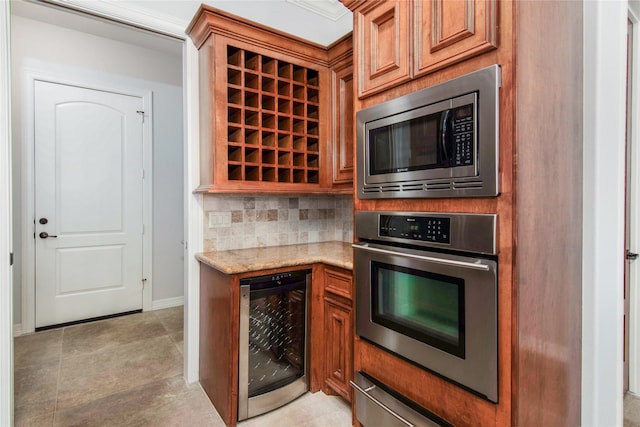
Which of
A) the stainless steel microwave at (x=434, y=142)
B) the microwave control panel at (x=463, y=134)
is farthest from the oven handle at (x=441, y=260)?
the microwave control panel at (x=463, y=134)

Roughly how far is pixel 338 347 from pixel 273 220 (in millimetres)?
1086

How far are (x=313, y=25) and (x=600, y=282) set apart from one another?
2.68 meters

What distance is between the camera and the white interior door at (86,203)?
321 cm

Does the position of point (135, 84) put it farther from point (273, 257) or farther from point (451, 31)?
point (451, 31)

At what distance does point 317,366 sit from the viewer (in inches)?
85.2

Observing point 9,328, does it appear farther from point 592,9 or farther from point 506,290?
point 592,9

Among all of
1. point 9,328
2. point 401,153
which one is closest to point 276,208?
point 401,153

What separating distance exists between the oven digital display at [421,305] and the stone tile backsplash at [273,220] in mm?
1205

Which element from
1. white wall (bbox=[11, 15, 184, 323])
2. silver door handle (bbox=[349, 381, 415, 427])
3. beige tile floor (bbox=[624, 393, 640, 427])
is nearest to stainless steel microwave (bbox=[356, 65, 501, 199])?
silver door handle (bbox=[349, 381, 415, 427])

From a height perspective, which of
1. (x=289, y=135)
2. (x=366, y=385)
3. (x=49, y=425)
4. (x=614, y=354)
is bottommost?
(x=49, y=425)

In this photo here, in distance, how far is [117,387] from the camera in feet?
7.52

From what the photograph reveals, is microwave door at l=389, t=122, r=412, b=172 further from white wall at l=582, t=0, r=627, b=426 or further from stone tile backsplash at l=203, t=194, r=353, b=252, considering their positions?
stone tile backsplash at l=203, t=194, r=353, b=252

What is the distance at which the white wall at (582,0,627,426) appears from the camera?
150 centimetres

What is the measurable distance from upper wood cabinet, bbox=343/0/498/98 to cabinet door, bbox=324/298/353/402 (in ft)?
4.04
